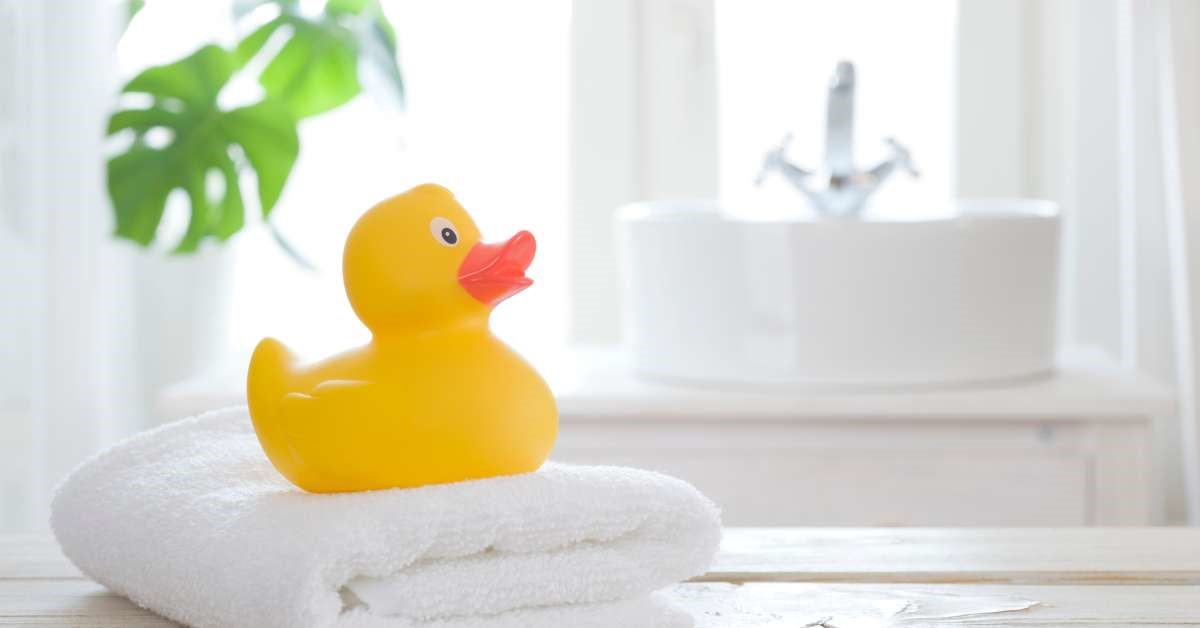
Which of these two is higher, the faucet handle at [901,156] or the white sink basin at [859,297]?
the faucet handle at [901,156]

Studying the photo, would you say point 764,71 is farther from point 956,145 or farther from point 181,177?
point 181,177

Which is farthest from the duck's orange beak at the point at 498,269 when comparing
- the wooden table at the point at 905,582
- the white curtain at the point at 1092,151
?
the white curtain at the point at 1092,151

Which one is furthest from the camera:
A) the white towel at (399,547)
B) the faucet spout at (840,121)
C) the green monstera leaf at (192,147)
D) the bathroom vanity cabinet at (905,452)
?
the green monstera leaf at (192,147)

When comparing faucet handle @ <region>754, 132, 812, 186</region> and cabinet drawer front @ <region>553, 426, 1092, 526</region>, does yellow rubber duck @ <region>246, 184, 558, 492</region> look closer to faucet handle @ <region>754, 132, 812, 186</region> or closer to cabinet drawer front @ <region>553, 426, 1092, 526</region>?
cabinet drawer front @ <region>553, 426, 1092, 526</region>

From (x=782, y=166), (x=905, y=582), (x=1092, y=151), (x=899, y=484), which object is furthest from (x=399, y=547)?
(x=1092, y=151)

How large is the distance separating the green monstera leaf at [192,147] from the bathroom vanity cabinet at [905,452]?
2.08ft

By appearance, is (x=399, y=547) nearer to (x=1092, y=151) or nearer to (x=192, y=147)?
(x=192, y=147)

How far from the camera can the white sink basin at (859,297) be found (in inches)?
50.4

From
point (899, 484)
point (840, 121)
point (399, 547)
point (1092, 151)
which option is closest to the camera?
point (399, 547)

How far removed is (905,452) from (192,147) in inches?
37.7

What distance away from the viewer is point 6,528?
1359 mm

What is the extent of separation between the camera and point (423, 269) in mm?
530

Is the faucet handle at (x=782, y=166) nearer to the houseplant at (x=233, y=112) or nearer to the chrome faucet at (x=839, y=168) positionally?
the chrome faucet at (x=839, y=168)

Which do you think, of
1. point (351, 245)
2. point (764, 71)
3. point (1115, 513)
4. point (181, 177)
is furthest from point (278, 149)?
point (351, 245)
